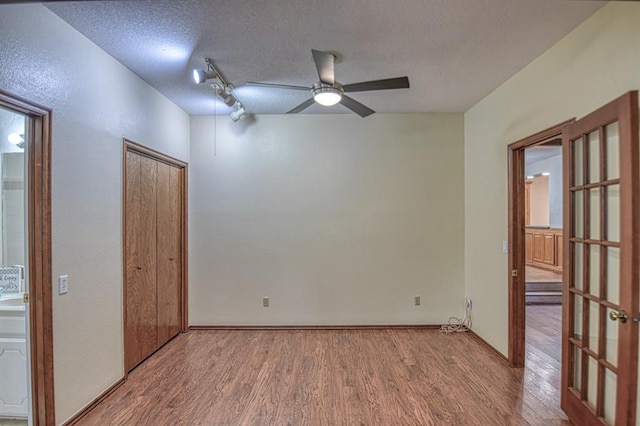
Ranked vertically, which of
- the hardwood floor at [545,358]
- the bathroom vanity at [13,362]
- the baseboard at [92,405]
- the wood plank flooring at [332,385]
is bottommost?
the hardwood floor at [545,358]

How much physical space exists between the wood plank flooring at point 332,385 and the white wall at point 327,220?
0.50 meters

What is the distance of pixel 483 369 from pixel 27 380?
11.8 feet

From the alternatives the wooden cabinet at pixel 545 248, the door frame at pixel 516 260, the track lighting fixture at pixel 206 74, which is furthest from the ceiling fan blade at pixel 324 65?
the wooden cabinet at pixel 545 248

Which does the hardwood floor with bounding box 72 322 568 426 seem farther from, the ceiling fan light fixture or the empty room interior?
the ceiling fan light fixture

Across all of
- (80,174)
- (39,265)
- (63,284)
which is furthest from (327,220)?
(39,265)

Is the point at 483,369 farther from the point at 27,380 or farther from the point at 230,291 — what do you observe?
the point at 27,380

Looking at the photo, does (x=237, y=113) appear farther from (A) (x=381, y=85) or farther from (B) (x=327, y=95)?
(A) (x=381, y=85)

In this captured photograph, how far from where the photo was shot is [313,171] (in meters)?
4.27

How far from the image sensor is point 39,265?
83.1 inches

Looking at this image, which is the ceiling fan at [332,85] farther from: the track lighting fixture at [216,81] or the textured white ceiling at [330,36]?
the track lighting fixture at [216,81]

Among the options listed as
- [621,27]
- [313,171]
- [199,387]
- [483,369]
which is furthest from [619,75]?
[199,387]

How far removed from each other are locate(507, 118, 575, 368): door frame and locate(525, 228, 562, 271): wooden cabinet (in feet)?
15.6

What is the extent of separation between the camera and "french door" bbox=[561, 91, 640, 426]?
179 cm

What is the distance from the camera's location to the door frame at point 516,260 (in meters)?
3.14
